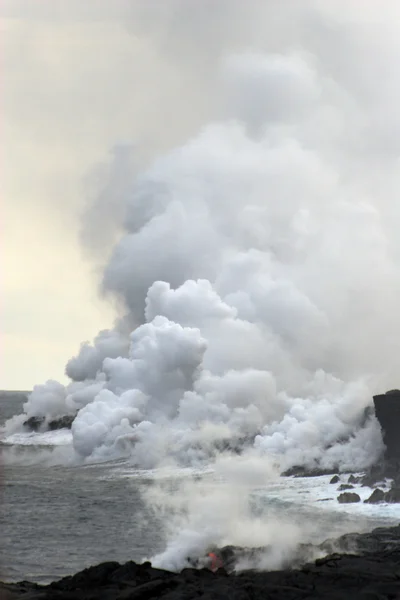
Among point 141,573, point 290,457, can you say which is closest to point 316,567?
point 141,573

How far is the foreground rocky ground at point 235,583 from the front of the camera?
33.4m

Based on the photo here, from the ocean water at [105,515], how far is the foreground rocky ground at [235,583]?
9.11 metres

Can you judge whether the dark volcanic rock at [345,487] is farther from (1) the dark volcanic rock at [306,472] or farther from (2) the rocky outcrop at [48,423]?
(2) the rocky outcrop at [48,423]

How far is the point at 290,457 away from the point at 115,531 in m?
34.0

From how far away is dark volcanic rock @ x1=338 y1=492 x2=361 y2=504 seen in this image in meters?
64.6

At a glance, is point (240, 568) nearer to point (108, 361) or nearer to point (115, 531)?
point (115, 531)

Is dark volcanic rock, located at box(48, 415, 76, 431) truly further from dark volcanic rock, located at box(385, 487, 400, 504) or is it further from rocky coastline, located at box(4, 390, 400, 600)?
rocky coastline, located at box(4, 390, 400, 600)

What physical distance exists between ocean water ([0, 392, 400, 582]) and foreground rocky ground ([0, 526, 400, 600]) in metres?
9.11

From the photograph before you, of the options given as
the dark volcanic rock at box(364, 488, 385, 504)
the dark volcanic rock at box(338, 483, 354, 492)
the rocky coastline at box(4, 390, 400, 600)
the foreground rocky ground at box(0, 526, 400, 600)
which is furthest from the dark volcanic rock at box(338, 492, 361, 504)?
the foreground rocky ground at box(0, 526, 400, 600)

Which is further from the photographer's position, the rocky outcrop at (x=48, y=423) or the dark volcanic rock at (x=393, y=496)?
the rocky outcrop at (x=48, y=423)

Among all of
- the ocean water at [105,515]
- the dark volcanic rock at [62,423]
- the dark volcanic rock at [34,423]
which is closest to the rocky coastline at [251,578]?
the ocean water at [105,515]

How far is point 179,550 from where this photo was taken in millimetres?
43094

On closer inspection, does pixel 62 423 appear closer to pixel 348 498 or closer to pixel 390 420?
pixel 390 420

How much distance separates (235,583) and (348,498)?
105 ft
